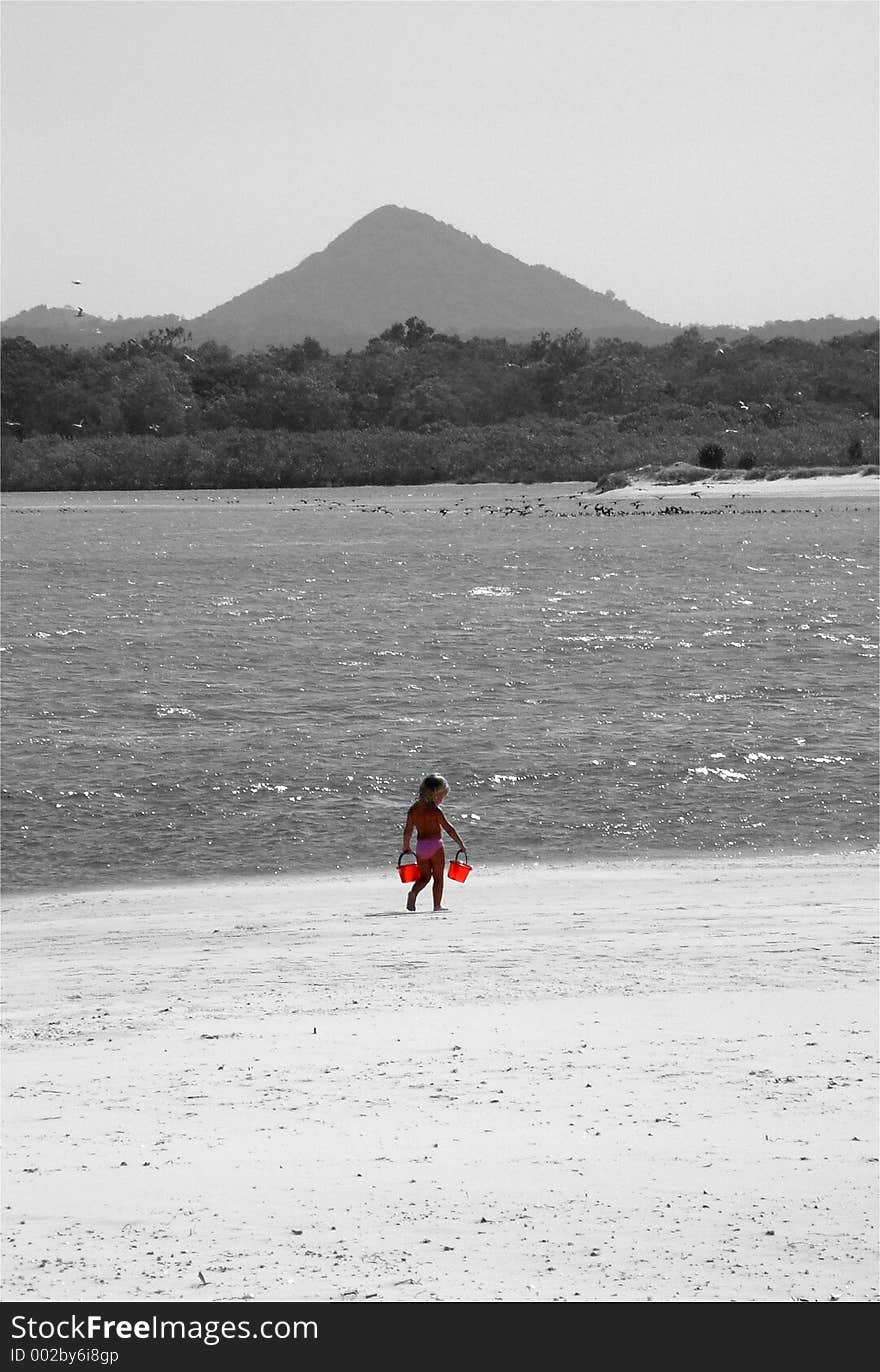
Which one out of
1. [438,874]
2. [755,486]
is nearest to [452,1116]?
[438,874]

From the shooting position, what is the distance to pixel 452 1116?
8359 mm

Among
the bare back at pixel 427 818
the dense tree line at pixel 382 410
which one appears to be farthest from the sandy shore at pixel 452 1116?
the dense tree line at pixel 382 410

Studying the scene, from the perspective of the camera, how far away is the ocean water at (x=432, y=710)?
1998 centimetres

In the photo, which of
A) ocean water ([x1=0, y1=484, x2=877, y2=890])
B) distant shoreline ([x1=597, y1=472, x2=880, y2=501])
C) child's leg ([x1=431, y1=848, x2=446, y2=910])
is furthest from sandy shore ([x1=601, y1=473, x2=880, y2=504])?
child's leg ([x1=431, y1=848, x2=446, y2=910])

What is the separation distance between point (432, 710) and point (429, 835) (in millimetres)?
15603

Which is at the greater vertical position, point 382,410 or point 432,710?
point 382,410

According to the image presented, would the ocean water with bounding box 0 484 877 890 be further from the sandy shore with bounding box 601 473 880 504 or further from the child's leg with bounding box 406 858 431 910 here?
the sandy shore with bounding box 601 473 880 504

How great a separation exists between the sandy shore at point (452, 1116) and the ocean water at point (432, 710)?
6230 millimetres

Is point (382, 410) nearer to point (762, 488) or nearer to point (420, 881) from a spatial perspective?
point (762, 488)

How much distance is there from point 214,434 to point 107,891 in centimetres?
15135

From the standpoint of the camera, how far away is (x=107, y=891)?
1722 cm

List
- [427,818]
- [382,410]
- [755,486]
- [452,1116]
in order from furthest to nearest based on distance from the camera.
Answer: [382,410], [755,486], [427,818], [452,1116]

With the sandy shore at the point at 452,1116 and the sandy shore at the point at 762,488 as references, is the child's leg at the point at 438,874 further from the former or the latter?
the sandy shore at the point at 762,488
